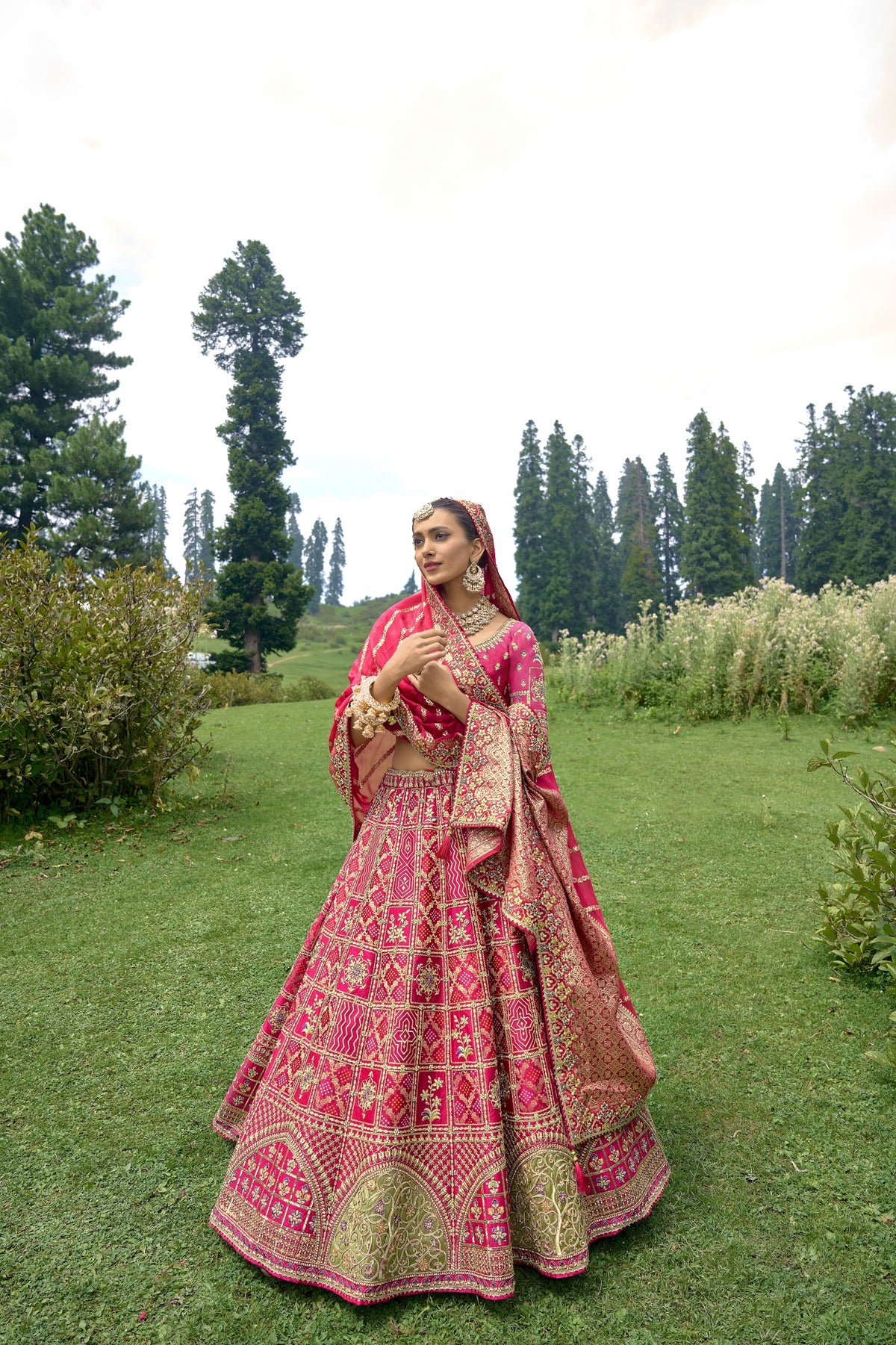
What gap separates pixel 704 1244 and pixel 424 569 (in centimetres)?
222

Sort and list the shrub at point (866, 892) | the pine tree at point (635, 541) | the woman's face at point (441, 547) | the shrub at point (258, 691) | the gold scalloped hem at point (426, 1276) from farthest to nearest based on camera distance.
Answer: the pine tree at point (635, 541) → the shrub at point (258, 691) → the shrub at point (866, 892) → the woman's face at point (441, 547) → the gold scalloped hem at point (426, 1276)

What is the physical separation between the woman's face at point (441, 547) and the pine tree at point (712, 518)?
118 ft

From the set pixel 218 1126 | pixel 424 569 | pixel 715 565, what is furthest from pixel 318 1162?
pixel 715 565

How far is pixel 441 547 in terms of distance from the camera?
2521 mm

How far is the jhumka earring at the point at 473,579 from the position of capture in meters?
2.61

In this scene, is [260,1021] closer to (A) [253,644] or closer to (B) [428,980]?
(B) [428,980]

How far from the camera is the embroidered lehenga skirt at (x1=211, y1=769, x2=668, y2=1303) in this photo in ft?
6.98

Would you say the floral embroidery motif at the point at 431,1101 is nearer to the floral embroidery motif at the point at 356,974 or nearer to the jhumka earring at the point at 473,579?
the floral embroidery motif at the point at 356,974

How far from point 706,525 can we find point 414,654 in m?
37.8

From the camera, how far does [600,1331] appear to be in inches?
80.8

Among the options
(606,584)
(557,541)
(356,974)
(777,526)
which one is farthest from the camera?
(777,526)

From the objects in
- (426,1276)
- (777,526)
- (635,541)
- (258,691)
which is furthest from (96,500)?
(777,526)

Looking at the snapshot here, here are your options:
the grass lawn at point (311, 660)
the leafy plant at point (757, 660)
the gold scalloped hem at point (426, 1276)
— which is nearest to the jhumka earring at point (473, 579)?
the gold scalloped hem at point (426, 1276)

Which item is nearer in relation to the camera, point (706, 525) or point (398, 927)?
point (398, 927)
